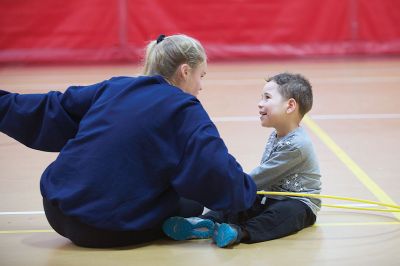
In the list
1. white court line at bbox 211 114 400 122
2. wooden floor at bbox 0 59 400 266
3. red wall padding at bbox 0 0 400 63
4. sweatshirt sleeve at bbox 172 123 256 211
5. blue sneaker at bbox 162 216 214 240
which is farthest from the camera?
A: red wall padding at bbox 0 0 400 63

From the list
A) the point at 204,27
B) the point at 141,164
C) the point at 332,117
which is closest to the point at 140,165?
the point at 141,164

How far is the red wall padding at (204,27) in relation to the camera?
820 cm

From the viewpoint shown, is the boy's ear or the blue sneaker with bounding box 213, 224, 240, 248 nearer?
the blue sneaker with bounding box 213, 224, 240, 248

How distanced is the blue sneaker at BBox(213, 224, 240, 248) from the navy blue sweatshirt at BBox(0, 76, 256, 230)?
0.13 metres

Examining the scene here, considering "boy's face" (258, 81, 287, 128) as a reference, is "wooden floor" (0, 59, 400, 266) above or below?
below

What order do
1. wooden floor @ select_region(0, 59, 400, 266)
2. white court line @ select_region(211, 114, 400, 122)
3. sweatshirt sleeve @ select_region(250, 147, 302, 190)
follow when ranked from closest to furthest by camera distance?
1. wooden floor @ select_region(0, 59, 400, 266)
2. sweatshirt sleeve @ select_region(250, 147, 302, 190)
3. white court line @ select_region(211, 114, 400, 122)

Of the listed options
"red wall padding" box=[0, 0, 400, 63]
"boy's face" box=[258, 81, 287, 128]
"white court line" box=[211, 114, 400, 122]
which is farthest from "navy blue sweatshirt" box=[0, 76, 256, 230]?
"red wall padding" box=[0, 0, 400, 63]

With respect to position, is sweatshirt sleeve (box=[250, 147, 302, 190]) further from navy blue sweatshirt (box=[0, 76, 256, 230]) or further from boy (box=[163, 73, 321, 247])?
navy blue sweatshirt (box=[0, 76, 256, 230])

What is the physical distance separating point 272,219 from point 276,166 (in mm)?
223

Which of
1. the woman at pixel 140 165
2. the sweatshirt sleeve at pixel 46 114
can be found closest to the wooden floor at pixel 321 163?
the woman at pixel 140 165

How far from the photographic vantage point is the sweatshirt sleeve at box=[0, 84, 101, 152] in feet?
9.03

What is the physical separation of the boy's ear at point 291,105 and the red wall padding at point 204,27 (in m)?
5.41

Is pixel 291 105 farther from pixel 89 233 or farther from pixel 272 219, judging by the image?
pixel 89 233

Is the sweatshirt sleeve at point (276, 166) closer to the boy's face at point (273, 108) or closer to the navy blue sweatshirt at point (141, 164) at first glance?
the boy's face at point (273, 108)
